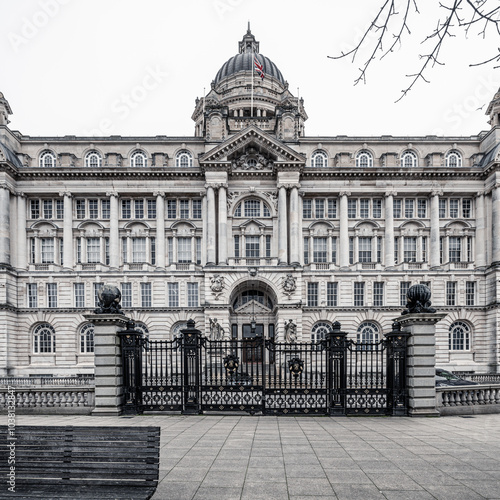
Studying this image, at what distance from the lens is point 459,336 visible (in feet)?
152

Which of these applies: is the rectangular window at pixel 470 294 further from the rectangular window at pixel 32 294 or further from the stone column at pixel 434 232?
the rectangular window at pixel 32 294

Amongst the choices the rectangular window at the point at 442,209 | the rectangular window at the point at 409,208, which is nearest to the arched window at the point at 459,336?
the rectangular window at the point at 442,209

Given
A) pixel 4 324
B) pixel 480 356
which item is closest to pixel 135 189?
pixel 4 324

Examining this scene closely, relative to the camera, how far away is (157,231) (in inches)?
1837

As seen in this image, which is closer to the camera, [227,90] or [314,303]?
[314,303]

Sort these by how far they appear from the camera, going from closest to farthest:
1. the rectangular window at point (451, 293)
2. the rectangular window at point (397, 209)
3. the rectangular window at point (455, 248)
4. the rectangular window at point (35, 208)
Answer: the rectangular window at point (451, 293)
the rectangular window at point (35, 208)
the rectangular window at point (455, 248)
the rectangular window at point (397, 209)

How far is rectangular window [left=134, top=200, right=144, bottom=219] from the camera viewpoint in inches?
1874

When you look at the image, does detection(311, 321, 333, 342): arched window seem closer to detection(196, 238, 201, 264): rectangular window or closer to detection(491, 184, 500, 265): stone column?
detection(196, 238, 201, 264): rectangular window

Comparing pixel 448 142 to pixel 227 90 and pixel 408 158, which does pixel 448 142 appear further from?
pixel 227 90

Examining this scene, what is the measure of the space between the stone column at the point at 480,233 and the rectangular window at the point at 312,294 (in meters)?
17.0

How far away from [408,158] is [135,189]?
95.4ft

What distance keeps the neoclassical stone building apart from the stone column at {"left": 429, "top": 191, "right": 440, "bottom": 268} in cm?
14

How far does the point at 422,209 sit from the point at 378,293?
10.2 m

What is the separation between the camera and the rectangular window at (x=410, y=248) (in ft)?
155
